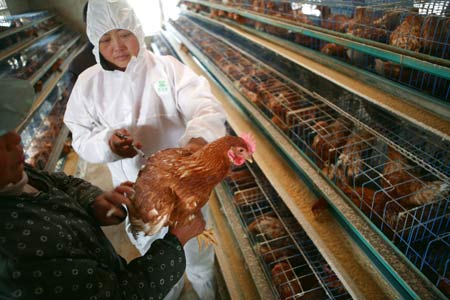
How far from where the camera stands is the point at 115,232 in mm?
2783

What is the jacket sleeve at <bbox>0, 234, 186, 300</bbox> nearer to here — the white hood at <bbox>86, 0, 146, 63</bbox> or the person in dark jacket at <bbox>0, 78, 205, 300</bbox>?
the person in dark jacket at <bbox>0, 78, 205, 300</bbox>

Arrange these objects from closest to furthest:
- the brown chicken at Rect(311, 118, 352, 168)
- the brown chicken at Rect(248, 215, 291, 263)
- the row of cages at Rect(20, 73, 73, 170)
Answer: the brown chicken at Rect(311, 118, 352, 168) < the brown chicken at Rect(248, 215, 291, 263) < the row of cages at Rect(20, 73, 73, 170)

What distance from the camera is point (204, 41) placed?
4.84 m

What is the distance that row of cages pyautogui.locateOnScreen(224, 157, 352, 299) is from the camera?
4.99 feet

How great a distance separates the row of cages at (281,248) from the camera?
59.8 inches

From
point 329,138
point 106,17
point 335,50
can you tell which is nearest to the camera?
point 106,17

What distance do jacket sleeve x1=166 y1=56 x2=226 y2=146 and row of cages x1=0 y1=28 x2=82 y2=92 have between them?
2.54 meters

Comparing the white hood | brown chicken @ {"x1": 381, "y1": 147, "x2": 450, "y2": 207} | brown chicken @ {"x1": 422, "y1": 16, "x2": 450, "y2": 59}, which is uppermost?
the white hood

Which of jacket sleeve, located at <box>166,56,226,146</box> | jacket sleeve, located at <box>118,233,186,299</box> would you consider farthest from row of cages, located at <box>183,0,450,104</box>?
jacket sleeve, located at <box>118,233,186,299</box>

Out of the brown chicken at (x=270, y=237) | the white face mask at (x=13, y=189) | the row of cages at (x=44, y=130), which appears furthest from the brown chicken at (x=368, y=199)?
the row of cages at (x=44, y=130)

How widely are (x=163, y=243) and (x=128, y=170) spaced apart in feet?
2.95

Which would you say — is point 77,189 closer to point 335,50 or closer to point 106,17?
point 106,17

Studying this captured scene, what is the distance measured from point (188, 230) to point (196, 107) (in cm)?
72

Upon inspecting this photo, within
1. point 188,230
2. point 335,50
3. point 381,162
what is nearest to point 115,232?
point 188,230
